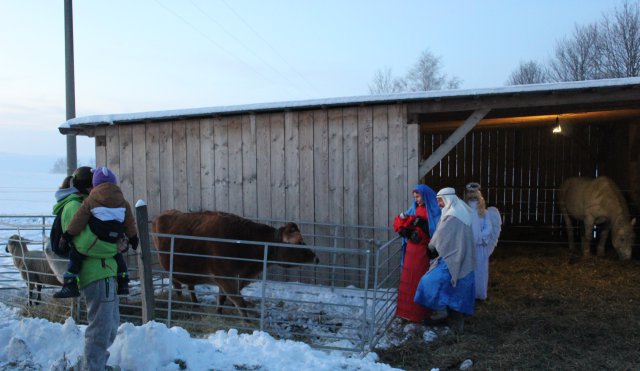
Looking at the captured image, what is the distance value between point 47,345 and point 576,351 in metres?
4.93

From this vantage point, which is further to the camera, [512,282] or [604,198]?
[604,198]

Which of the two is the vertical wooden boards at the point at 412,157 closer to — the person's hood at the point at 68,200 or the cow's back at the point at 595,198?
the person's hood at the point at 68,200

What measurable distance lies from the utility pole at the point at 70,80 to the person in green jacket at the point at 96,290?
25.0 feet

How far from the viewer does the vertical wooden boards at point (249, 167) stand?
26.0 feet

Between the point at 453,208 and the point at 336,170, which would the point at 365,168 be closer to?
the point at 336,170

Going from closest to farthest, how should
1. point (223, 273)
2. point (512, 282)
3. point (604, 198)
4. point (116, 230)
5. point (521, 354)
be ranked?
point (116, 230) < point (521, 354) < point (223, 273) < point (512, 282) < point (604, 198)

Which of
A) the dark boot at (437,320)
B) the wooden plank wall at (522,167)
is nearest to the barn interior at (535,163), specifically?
the wooden plank wall at (522,167)

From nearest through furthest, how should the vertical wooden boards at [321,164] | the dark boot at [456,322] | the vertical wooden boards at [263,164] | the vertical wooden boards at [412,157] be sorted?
the dark boot at [456,322], the vertical wooden boards at [412,157], the vertical wooden boards at [321,164], the vertical wooden boards at [263,164]

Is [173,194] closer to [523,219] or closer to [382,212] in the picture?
[382,212]

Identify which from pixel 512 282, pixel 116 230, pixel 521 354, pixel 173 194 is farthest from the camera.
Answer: pixel 173 194

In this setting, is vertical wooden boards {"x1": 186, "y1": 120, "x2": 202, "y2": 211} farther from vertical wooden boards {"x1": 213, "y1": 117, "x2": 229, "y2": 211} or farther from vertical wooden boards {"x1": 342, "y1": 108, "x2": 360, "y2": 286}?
vertical wooden boards {"x1": 342, "y1": 108, "x2": 360, "y2": 286}

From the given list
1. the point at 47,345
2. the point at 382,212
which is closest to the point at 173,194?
the point at 382,212

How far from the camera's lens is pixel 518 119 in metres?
10.4

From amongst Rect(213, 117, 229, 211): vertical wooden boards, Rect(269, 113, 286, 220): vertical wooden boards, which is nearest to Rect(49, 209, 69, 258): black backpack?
Rect(269, 113, 286, 220): vertical wooden boards
